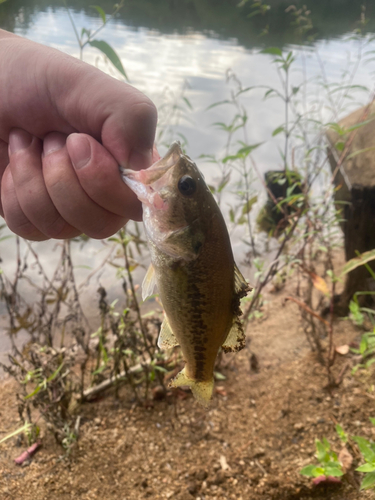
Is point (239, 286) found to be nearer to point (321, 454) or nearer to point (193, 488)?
point (321, 454)

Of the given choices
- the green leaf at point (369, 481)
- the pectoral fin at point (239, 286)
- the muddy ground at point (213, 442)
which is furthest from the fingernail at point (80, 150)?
the muddy ground at point (213, 442)

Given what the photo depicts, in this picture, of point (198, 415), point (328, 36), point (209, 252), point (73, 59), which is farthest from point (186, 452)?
point (328, 36)

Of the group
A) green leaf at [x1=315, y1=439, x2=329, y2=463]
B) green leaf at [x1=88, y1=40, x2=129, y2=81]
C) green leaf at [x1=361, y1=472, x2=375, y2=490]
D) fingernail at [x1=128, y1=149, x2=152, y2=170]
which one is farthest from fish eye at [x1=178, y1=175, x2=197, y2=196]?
green leaf at [x1=315, y1=439, x2=329, y2=463]

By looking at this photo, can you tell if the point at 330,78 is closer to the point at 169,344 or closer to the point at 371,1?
the point at 371,1

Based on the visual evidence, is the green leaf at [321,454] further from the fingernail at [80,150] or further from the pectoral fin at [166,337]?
the fingernail at [80,150]

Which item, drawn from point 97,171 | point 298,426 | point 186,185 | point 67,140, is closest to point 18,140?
point 67,140

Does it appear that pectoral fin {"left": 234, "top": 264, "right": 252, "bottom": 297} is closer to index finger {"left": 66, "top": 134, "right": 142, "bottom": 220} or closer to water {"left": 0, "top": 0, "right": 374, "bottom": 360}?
index finger {"left": 66, "top": 134, "right": 142, "bottom": 220}

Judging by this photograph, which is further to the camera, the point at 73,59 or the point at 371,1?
the point at 371,1
